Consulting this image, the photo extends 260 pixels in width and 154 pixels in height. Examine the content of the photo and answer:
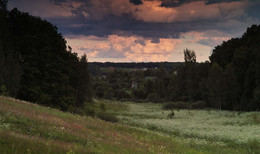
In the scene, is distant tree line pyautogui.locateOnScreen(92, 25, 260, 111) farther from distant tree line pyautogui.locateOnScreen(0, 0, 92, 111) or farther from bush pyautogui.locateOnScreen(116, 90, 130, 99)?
bush pyautogui.locateOnScreen(116, 90, 130, 99)

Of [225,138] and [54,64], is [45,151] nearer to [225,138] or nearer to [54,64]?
[225,138]

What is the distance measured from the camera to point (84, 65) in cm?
6719

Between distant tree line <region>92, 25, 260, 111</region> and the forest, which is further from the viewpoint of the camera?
distant tree line <region>92, 25, 260, 111</region>

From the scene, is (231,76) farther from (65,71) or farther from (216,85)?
(65,71)

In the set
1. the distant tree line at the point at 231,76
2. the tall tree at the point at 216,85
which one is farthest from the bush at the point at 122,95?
the tall tree at the point at 216,85

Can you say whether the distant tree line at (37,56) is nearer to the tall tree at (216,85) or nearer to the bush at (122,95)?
the tall tree at (216,85)

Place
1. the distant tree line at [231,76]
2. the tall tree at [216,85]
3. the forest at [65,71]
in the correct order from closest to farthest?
the forest at [65,71] < the distant tree line at [231,76] < the tall tree at [216,85]

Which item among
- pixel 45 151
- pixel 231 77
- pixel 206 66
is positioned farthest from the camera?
pixel 206 66

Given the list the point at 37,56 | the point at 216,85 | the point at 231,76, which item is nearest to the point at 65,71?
the point at 37,56

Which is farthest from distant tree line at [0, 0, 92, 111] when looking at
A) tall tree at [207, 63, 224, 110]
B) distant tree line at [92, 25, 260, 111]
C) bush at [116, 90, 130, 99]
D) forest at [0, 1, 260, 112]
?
bush at [116, 90, 130, 99]

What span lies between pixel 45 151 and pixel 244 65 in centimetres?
7820

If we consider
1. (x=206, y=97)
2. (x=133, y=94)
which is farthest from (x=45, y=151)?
(x=133, y=94)

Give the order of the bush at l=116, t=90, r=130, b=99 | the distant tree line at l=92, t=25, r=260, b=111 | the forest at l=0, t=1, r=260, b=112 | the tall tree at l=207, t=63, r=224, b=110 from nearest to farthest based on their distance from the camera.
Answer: the forest at l=0, t=1, r=260, b=112 → the distant tree line at l=92, t=25, r=260, b=111 → the tall tree at l=207, t=63, r=224, b=110 → the bush at l=116, t=90, r=130, b=99

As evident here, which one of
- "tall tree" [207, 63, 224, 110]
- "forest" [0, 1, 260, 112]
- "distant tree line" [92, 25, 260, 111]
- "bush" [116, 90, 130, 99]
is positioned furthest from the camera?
"bush" [116, 90, 130, 99]
